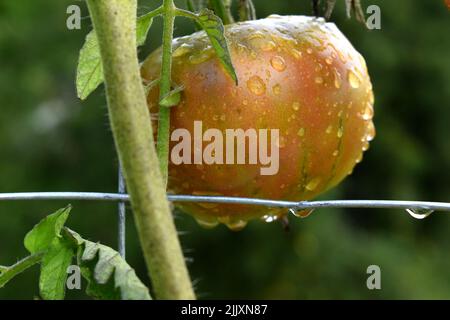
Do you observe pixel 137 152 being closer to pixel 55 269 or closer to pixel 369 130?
pixel 55 269

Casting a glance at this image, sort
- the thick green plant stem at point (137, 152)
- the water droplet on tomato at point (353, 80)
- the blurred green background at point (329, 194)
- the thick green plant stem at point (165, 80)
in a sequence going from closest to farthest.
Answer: the thick green plant stem at point (137, 152) < the thick green plant stem at point (165, 80) < the water droplet on tomato at point (353, 80) < the blurred green background at point (329, 194)

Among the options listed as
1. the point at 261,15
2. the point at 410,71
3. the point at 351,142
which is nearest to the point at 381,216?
the point at 410,71

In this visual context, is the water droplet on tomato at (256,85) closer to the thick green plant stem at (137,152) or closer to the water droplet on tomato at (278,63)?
the water droplet on tomato at (278,63)

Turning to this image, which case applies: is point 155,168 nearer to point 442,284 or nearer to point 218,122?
point 218,122

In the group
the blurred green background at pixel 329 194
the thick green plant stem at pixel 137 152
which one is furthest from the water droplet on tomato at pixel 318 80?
the blurred green background at pixel 329 194

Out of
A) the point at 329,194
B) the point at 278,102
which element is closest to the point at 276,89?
the point at 278,102

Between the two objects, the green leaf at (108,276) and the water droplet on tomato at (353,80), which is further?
the water droplet on tomato at (353,80)
